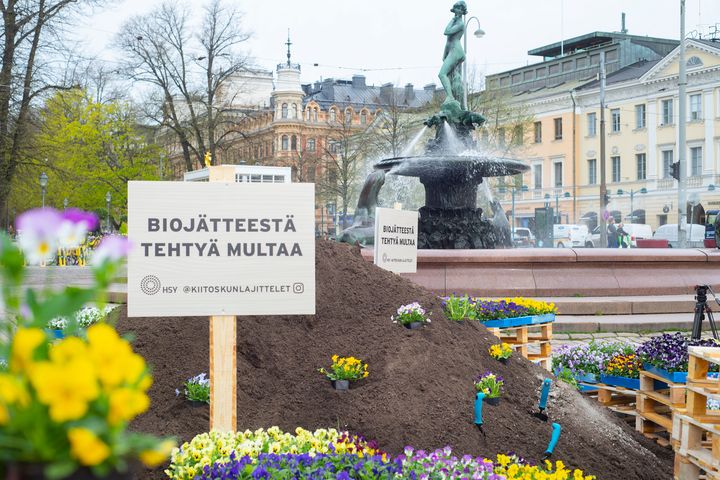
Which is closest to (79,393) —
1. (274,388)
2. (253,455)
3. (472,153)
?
(253,455)

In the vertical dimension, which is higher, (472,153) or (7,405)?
(472,153)

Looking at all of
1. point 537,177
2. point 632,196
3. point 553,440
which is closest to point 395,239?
point 553,440

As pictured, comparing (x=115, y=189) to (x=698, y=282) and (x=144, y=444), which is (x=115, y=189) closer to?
(x=698, y=282)

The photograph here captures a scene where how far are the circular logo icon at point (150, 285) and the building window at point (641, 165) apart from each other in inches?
2405

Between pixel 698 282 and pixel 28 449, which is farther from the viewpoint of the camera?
pixel 698 282

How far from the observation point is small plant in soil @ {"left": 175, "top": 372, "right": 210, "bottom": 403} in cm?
455

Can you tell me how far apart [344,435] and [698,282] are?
10242mm

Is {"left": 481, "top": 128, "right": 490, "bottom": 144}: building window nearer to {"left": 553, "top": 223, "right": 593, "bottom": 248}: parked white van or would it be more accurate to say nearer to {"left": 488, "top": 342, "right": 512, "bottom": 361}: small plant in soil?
{"left": 553, "top": 223, "right": 593, "bottom": 248}: parked white van

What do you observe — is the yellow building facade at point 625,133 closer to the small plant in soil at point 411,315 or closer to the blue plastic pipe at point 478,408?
the small plant in soil at point 411,315

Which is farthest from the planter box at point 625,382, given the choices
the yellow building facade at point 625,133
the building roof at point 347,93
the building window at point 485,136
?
the building roof at point 347,93

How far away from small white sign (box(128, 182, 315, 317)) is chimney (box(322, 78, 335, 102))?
95.2 metres

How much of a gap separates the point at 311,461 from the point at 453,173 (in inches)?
473

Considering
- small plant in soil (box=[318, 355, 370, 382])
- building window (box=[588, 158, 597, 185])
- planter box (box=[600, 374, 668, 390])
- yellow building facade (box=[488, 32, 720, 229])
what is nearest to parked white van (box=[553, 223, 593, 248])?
yellow building facade (box=[488, 32, 720, 229])

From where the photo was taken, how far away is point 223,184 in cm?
398
